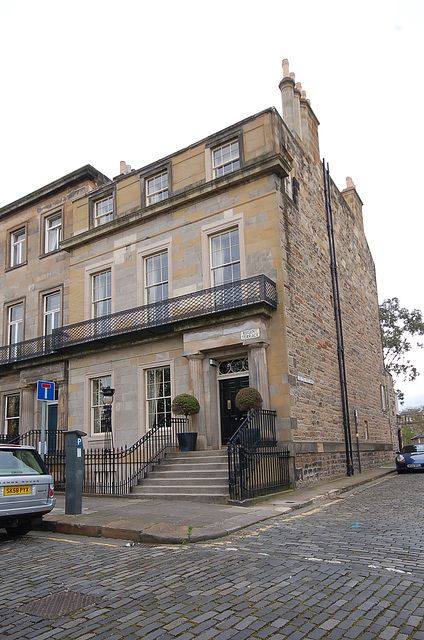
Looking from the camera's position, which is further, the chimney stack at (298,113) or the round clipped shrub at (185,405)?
the chimney stack at (298,113)

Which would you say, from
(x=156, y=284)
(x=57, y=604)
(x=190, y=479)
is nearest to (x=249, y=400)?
(x=190, y=479)

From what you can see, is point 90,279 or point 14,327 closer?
point 90,279

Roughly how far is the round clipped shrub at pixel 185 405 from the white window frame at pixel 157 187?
771 centimetres

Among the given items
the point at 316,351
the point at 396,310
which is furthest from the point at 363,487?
the point at 396,310

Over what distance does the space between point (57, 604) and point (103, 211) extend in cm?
1810

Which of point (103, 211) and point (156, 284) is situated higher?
point (103, 211)

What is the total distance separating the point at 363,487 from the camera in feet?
50.2

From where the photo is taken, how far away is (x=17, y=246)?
2595 cm

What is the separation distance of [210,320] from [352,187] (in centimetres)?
1550

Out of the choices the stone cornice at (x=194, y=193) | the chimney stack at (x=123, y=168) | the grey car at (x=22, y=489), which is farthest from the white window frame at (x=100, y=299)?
the grey car at (x=22, y=489)

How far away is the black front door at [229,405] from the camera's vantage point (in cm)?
1620

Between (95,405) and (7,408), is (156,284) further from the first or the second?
(7,408)

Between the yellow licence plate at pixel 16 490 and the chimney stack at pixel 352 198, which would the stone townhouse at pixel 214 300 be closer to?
the chimney stack at pixel 352 198

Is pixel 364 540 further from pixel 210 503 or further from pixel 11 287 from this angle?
pixel 11 287
